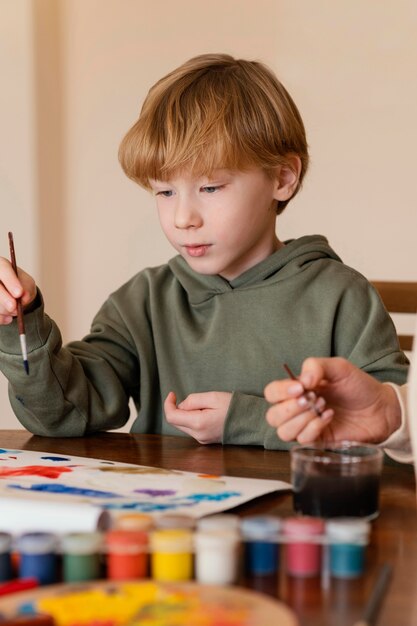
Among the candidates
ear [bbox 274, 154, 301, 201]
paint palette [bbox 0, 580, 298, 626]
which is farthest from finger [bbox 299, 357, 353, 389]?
ear [bbox 274, 154, 301, 201]

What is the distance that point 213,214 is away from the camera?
1423 mm

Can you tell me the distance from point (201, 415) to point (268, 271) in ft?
1.02

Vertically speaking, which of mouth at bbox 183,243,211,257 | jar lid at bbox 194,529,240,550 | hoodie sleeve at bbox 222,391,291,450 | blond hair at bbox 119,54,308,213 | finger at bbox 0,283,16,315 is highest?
blond hair at bbox 119,54,308,213

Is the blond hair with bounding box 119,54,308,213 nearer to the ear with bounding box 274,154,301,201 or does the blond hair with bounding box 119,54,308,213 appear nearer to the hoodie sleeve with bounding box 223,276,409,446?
the ear with bounding box 274,154,301,201

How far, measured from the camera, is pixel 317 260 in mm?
1532

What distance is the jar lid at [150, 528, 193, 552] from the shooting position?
70cm

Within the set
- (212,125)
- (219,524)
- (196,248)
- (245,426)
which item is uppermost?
(212,125)

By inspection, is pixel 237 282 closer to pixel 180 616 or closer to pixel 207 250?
pixel 207 250

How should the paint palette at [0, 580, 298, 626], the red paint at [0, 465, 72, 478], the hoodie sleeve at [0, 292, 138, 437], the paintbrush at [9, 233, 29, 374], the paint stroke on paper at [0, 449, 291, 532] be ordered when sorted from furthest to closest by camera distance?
the hoodie sleeve at [0, 292, 138, 437] → the paintbrush at [9, 233, 29, 374] → the red paint at [0, 465, 72, 478] → the paint stroke on paper at [0, 449, 291, 532] → the paint palette at [0, 580, 298, 626]

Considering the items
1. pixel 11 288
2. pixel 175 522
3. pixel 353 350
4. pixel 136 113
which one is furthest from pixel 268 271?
pixel 136 113

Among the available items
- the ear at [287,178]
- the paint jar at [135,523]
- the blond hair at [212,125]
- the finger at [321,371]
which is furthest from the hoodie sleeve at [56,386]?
the paint jar at [135,523]

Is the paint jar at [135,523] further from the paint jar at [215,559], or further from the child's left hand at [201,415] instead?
the child's left hand at [201,415]

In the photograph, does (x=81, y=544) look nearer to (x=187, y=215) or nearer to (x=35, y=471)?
(x=35, y=471)

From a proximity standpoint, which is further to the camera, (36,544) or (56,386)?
(56,386)
